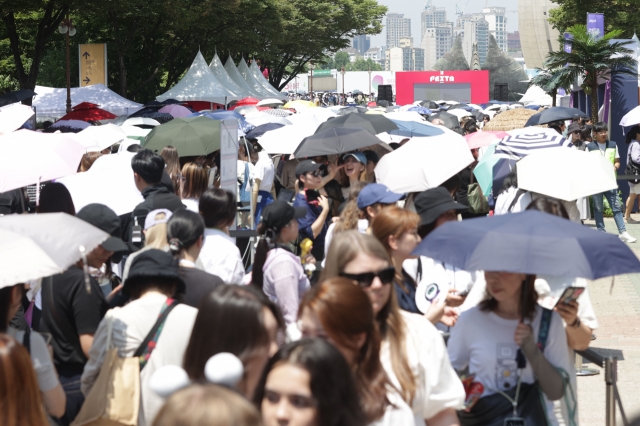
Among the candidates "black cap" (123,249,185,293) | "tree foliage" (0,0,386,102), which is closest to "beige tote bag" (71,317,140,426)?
"black cap" (123,249,185,293)

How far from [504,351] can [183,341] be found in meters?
1.37

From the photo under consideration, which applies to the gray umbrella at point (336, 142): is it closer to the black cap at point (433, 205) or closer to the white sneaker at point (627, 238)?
the black cap at point (433, 205)

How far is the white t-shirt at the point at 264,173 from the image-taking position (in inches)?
451

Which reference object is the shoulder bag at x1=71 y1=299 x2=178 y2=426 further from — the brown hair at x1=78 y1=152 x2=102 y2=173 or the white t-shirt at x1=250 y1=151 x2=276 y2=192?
the white t-shirt at x1=250 y1=151 x2=276 y2=192

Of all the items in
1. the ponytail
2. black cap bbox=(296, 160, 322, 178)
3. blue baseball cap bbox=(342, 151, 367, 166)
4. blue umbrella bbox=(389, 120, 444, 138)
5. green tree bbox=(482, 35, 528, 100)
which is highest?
green tree bbox=(482, 35, 528, 100)

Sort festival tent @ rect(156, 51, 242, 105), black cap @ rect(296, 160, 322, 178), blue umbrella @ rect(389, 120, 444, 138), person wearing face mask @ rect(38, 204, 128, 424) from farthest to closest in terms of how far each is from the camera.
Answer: festival tent @ rect(156, 51, 242, 105) < blue umbrella @ rect(389, 120, 444, 138) < black cap @ rect(296, 160, 322, 178) < person wearing face mask @ rect(38, 204, 128, 424)

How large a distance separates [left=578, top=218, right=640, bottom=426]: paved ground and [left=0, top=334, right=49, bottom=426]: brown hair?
299cm

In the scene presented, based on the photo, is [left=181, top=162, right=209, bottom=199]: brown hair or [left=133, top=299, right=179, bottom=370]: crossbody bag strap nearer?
[left=133, top=299, right=179, bottom=370]: crossbody bag strap

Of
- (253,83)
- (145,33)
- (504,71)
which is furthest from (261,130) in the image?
(504,71)

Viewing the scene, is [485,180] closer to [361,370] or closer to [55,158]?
[55,158]

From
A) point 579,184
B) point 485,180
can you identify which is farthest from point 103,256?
point 485,180

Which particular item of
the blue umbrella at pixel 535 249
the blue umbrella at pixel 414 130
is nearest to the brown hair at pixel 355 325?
the blue umbrella at pixel 535 249

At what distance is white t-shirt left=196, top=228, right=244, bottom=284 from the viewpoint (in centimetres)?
594

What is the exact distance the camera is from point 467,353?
4047 millimetres
